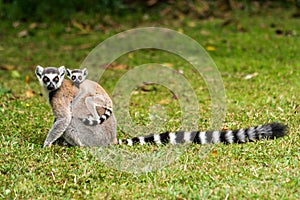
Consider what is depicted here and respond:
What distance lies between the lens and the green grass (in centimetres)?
451

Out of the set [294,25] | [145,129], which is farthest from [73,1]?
[145,129]

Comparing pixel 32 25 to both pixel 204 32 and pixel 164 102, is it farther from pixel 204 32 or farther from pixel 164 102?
pixel 164 102

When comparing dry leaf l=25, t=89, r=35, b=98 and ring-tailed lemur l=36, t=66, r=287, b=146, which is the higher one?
ring-tailed lemur l=36, t=66, r=287, b=146

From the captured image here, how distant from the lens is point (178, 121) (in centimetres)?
674

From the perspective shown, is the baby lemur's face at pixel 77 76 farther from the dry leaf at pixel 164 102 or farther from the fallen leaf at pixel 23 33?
the fallen leaf at pixel 23 33

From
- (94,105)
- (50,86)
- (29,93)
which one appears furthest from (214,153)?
(29,93)

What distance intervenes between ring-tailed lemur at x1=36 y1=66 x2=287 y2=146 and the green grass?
4.2 inches

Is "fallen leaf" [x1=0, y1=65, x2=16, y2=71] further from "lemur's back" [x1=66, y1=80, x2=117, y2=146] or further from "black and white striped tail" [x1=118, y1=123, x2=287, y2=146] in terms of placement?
"black and white striped tail" [x1=118, y1=123, x2=287, y2=146]

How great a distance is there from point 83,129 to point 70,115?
187 mm

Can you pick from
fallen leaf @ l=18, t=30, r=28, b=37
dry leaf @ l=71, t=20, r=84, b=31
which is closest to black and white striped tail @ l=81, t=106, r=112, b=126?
dry leaf @ l=71, t=20, r=84, b=31

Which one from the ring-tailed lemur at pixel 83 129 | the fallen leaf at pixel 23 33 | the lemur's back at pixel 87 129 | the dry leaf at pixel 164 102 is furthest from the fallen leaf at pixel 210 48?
the lemur's back at pixel 87 129

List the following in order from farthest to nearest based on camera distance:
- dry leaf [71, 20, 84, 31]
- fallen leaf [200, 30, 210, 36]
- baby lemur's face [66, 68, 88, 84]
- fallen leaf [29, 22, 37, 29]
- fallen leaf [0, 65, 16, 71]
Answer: fallen leaf [29, 22, 37, 29] → dry leaf [71, 20, 84, 31] → fallen leaf [200, 30, 210, 36] → fallen leaf [0, 65, 16, 71] → baby lemur's face [66, 68, 88, 84]

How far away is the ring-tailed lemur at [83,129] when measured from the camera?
5.43m

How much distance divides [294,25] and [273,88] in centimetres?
476
